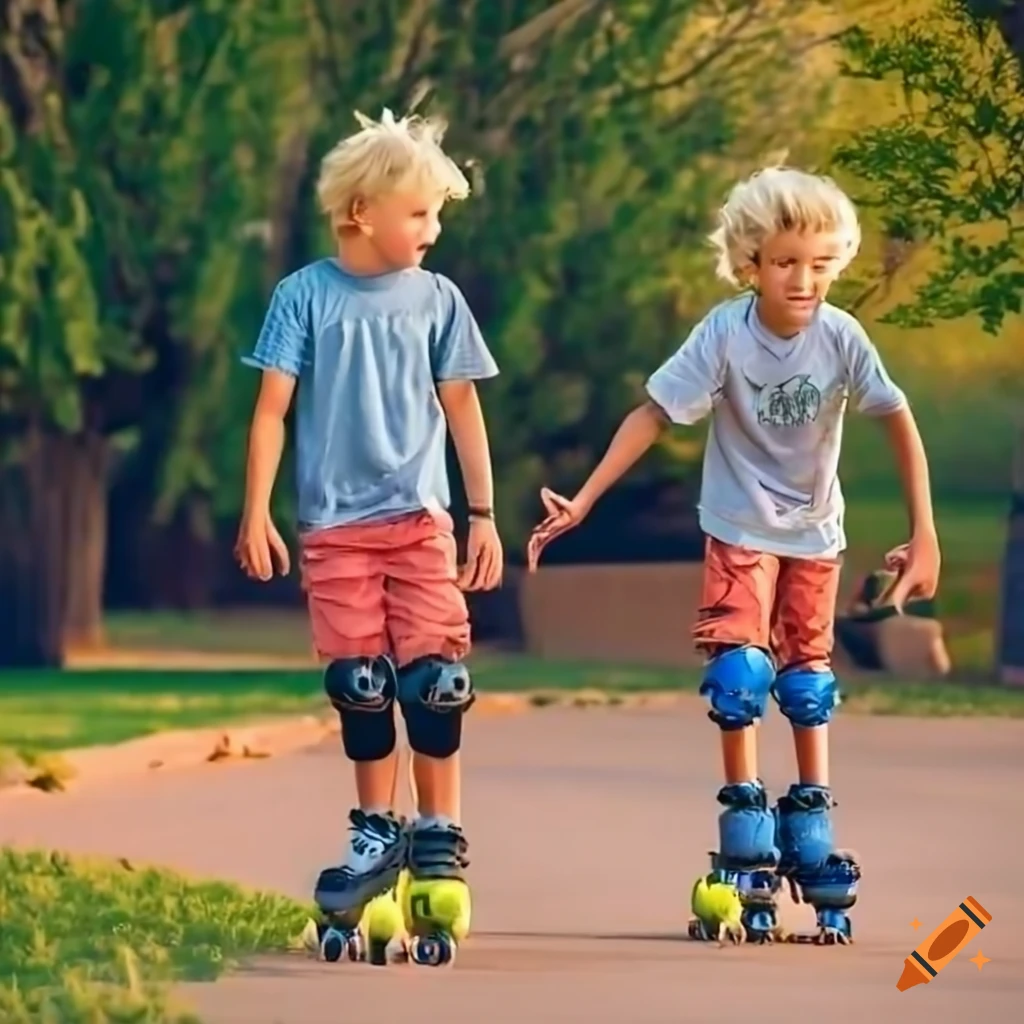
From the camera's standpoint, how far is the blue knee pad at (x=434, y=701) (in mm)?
3260

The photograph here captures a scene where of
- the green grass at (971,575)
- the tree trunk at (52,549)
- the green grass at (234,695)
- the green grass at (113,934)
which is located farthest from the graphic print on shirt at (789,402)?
the tree trunk at (52,549)

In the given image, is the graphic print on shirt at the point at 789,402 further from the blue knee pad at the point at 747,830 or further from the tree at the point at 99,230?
the tree at the point at 99,230

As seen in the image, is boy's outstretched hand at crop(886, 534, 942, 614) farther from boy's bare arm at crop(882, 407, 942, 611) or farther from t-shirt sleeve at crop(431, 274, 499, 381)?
t-shirt sleeve at crop(431, 274, 499, 381)

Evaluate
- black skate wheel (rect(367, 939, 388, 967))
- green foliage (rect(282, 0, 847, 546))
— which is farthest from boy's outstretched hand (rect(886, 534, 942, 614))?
green foliage (rect(282, 0, 847, 546))

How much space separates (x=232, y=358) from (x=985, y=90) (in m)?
2.06

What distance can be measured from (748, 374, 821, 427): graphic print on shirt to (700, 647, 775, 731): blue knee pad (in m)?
0.28

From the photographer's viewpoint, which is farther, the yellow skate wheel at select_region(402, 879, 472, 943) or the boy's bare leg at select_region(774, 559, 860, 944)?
the boy's bare leg at select_region(774, 559, 860, 944)

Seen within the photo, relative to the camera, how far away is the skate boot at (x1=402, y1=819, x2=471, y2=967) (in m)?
3.25

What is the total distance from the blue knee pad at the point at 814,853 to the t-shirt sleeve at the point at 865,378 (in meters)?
0.49

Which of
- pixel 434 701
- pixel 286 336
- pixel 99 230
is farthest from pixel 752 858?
pixel 99 230

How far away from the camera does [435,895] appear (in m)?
3.26

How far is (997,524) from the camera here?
548cm

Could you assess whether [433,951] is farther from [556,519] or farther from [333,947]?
[556,519]

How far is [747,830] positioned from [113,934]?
2.63 ft
